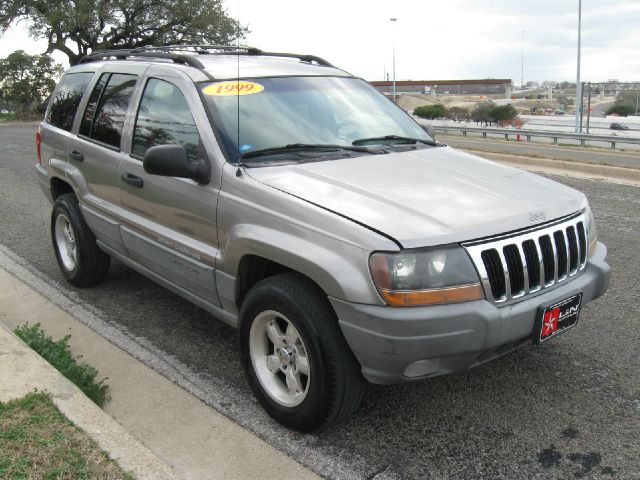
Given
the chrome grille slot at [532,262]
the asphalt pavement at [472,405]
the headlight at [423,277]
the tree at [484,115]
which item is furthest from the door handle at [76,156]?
the tree at [484,115]

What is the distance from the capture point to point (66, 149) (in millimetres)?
5215

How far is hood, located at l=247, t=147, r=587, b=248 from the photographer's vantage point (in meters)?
2.83

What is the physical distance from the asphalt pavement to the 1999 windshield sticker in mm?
1632

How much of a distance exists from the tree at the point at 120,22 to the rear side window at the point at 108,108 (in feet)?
107

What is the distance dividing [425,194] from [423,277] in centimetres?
58

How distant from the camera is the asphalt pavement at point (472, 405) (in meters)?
2.93

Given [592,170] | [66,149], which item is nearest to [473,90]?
[592,170]

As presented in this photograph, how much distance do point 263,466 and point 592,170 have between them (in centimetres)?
1059

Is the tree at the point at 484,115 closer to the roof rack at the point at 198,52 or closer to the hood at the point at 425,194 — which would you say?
the roof rack at the point at 198,52

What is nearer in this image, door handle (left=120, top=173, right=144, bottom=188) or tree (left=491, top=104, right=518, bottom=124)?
door handle (left=120, top=173, right=144, bottom=188)

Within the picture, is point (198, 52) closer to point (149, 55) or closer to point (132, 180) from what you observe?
point (149, 55)

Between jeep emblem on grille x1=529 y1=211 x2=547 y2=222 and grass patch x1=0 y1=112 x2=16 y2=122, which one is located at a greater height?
grass patch x1=0 y1=112 x2=16 y2=122

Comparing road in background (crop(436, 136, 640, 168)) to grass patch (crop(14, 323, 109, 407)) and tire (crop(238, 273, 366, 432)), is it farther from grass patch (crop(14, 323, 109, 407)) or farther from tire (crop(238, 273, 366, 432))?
grass patch (crop(14, 323, 109, 407))

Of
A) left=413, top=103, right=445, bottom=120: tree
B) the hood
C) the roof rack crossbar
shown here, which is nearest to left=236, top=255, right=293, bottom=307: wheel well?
the hood
